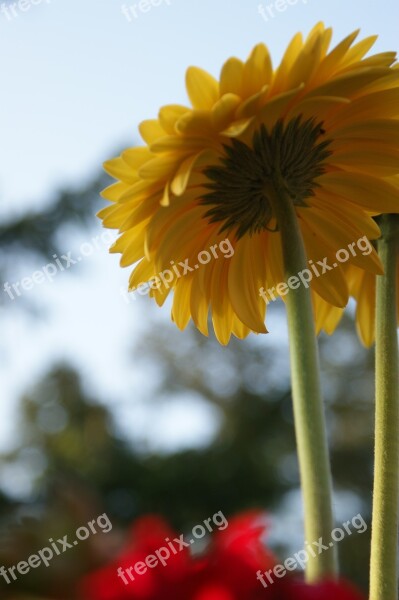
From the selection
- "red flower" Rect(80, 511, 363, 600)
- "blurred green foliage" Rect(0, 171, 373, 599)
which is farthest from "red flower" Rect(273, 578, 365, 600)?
"blurred green foliage" Rect(0, 171, 373, 599)

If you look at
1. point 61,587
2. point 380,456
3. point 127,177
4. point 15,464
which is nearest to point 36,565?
point 61,587

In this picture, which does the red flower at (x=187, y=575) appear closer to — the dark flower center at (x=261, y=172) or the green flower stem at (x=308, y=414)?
the green flower stem at (x=308, y=414)

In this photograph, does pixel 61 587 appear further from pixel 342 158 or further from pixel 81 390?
pixel 81 390

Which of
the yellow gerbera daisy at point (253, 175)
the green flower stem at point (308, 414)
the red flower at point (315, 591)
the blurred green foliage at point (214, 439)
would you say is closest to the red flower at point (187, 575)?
the red flower at point (315, 591)

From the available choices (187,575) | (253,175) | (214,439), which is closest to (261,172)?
(253,175)

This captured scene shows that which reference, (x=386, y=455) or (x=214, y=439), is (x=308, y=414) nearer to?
(x=386, y=455)

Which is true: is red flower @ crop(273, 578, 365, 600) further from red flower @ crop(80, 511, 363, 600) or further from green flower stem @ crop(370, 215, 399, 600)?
green flower stem @ crop(370, 215, 399, 600)

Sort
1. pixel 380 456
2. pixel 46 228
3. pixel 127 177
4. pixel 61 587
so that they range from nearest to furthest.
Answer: pixel 61 587 < pixel 380 456 < pixel 127 177 < pixel 46 228
